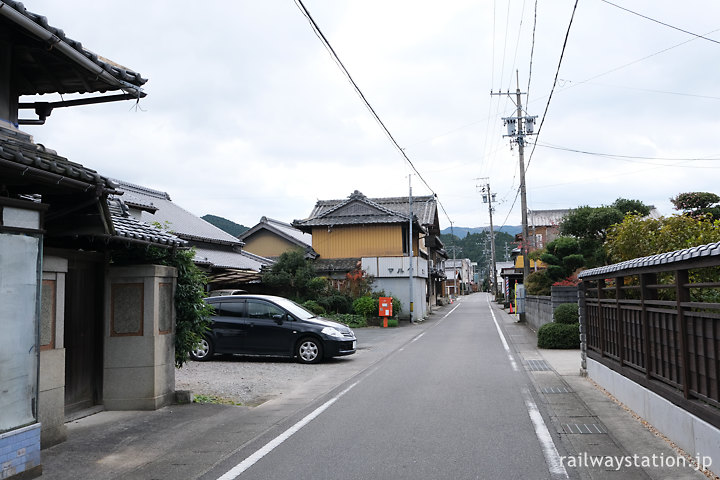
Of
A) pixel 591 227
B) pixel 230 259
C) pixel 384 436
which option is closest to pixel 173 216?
pixel 230 259

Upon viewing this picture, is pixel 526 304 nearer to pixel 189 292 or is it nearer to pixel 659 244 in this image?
pixel 659 244

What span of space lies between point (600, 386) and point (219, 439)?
6.83 metres

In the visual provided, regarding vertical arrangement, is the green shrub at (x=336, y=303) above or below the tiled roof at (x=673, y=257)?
below

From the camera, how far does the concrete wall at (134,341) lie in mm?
8211

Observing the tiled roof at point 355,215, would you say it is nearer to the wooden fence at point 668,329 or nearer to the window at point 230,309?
the window at point 230,309

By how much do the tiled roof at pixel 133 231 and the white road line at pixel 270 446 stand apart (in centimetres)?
339

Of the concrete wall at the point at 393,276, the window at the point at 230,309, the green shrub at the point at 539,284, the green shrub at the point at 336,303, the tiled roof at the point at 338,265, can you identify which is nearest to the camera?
the window at the point at 230,309

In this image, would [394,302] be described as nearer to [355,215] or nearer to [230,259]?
[355,215]

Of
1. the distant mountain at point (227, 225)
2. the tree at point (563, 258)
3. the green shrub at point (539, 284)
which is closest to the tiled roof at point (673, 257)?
the tree at point (563, 258)

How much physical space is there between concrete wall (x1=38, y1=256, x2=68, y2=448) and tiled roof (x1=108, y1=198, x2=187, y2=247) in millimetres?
1000

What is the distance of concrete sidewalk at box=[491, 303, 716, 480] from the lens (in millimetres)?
5254

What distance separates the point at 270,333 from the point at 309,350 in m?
1.07

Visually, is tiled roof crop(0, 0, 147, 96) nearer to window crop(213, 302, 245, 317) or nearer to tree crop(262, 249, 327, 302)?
window crop(213, 302, 245, 317)

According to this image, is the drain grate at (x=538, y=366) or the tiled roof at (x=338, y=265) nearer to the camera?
the drain grate at (x=538, y=366)
